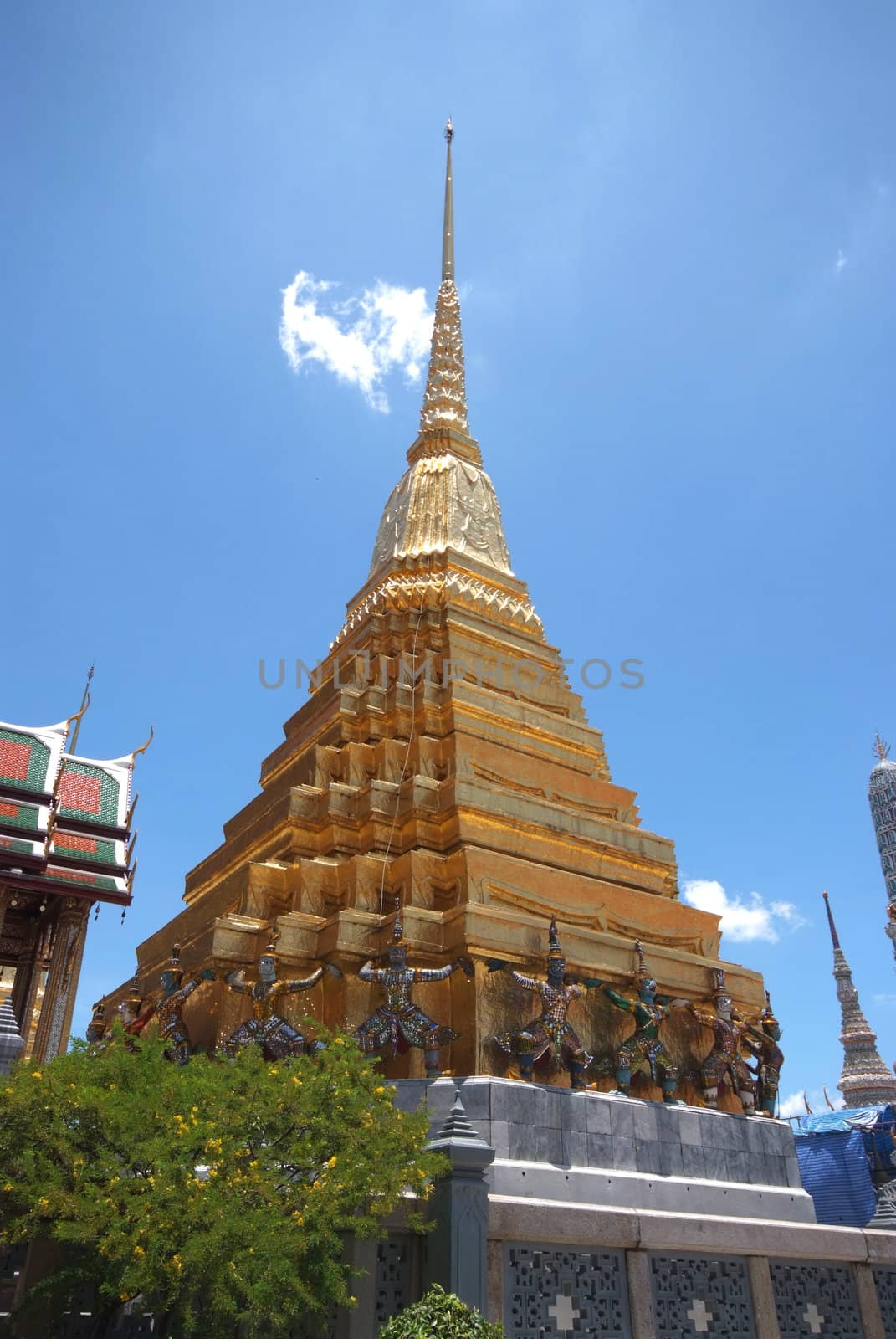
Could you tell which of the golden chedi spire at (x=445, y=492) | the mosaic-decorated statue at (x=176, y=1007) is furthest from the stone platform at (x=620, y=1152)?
the golden chedi spire at (x=445, y=492)

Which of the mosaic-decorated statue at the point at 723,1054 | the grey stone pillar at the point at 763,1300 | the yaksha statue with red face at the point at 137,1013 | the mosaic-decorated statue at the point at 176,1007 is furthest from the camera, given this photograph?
the yaksha statue with red face at the point at 137,1013

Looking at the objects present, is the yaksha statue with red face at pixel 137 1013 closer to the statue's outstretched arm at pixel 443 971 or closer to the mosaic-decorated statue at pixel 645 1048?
the statue's outstretched arm at pixel 443 971

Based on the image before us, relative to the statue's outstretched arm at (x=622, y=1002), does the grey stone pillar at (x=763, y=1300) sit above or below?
below

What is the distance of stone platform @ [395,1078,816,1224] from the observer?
12242 mm

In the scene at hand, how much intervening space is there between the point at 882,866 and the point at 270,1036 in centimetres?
7050

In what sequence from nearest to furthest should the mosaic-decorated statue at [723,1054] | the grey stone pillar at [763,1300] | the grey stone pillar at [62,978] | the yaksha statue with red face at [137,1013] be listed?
the grey stone pillar at [763,1300], the mosaic-decorated statue at [723,1054], the yaksha statue with red face at [137,1013], the grey stone pillar at [62,978]

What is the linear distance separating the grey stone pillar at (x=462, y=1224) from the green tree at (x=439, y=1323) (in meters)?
0.81

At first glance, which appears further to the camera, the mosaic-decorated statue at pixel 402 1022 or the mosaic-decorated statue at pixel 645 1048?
the mosaic-decorated statue at pixel 645 1048

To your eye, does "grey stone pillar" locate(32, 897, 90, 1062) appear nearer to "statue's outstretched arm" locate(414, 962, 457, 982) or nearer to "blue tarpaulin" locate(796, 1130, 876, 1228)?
"statue's outstretched arm" locate(414, 962, 457, 982)

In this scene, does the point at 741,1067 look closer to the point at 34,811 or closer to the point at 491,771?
the point at 491,771

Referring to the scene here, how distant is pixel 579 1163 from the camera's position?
12727 millimetres

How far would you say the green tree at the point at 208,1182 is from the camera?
24.7 ft

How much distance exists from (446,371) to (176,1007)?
2035 cm

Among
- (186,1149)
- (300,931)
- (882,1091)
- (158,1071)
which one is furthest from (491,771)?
(882,1091)
